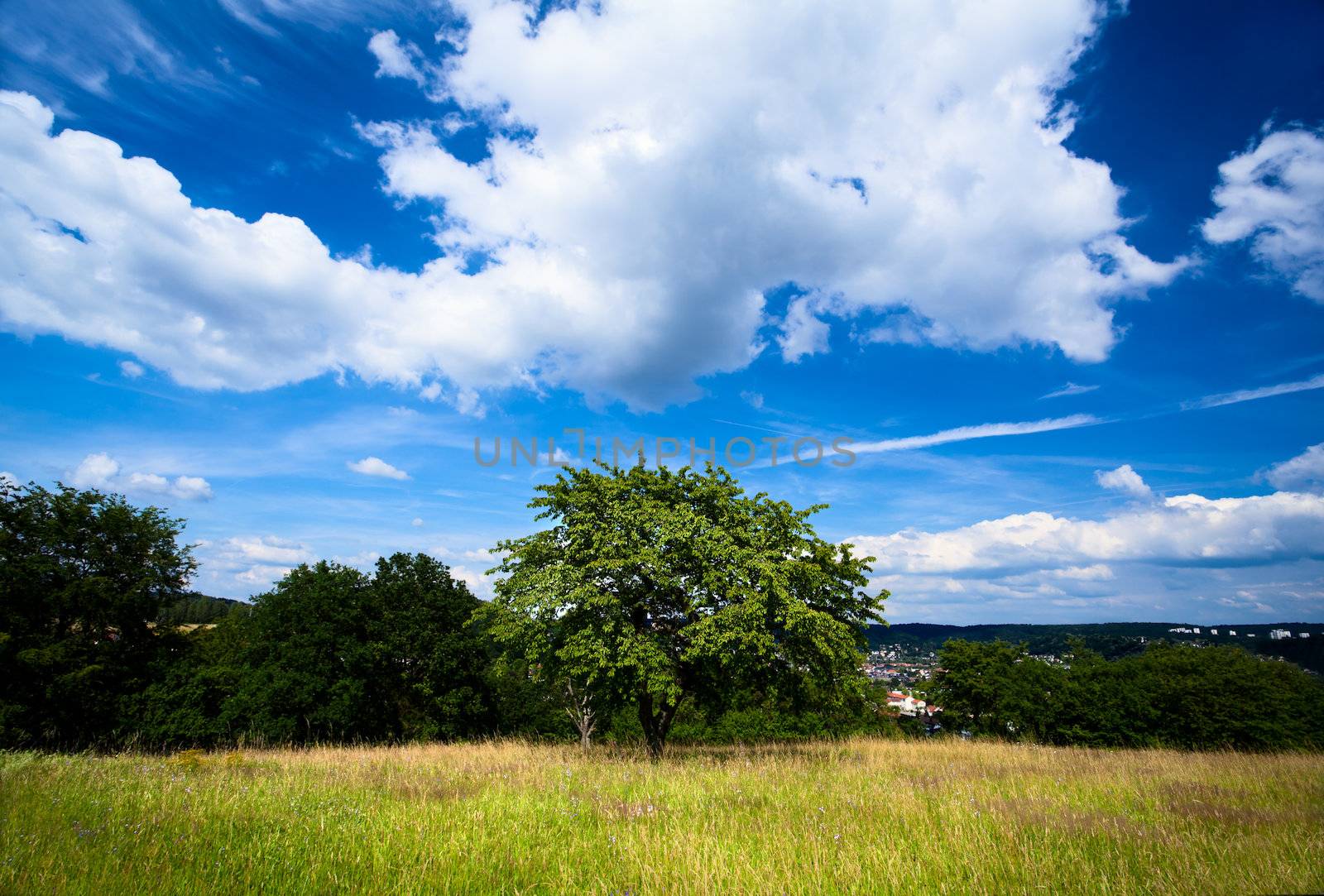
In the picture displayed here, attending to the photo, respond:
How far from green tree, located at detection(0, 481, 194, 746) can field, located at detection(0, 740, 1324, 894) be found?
20.8 m

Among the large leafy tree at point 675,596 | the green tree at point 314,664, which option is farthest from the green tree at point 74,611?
the large leafy tree at point 675,596

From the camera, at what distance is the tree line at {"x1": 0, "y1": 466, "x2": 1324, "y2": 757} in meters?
15.4

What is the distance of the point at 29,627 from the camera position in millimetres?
26609

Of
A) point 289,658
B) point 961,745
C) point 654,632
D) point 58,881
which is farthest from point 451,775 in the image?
point 289,658

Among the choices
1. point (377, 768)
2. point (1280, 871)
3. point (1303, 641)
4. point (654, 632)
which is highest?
point (654, 632)

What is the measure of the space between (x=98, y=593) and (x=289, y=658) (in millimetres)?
9108

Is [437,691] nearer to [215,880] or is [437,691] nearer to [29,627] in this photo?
[29,627]

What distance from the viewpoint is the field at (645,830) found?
17.9 ft

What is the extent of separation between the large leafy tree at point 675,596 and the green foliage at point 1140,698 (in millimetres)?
17336

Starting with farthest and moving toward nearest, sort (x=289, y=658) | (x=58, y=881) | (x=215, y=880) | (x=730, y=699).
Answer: (x=289, y=658) → (x=730, y=699) → (x=215, y=880) → (x=58, y=881)

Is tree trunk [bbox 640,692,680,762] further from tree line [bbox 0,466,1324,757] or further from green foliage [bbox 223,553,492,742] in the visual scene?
green foliage [bbox 223,553,492,742]

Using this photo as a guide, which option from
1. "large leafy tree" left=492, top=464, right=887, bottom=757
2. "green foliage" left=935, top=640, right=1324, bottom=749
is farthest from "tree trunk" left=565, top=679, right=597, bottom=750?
"green foliage" left=935, top=640, right=1324, bottom=749

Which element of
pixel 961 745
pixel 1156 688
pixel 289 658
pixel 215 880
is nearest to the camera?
pixel 215 880

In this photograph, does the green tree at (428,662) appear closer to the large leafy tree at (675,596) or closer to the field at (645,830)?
the large leafy tree at (675,596)
